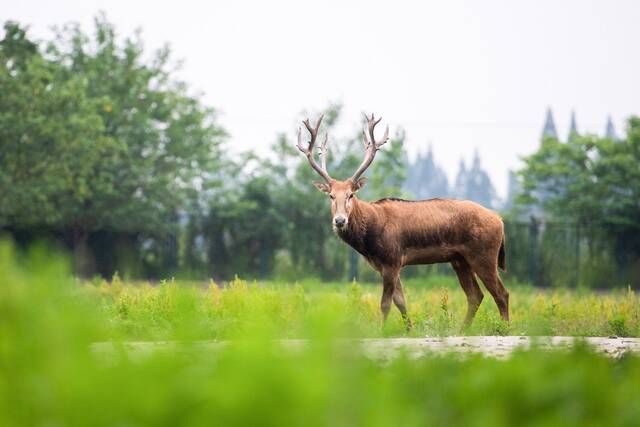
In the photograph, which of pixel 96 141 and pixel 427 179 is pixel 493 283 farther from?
pixel 427 179

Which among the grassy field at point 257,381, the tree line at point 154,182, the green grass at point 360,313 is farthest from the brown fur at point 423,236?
the tree line at point 154,182

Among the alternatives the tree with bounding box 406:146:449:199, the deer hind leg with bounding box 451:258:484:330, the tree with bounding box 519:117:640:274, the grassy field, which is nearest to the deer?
the deer hind leg with bounding box 451:258:484:330

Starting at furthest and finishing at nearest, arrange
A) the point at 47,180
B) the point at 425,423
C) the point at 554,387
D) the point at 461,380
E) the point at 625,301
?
the point at 47,180, the point at 625,301, the point at 461,380, the point at 554,387, the point at 425,423

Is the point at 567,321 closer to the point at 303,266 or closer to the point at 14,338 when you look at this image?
the point at 14,338

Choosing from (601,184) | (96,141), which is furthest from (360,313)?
(601,184)

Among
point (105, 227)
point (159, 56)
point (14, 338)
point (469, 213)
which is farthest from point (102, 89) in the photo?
point (14, 338)

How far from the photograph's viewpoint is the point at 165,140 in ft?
94.1

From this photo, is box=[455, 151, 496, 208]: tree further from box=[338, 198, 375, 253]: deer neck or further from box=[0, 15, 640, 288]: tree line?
box=[338, 198, 375, 253]: deer neck

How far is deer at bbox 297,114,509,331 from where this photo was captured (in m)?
11.2

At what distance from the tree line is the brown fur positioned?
40.3ft

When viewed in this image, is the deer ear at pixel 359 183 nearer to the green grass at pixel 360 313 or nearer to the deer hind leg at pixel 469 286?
the green grass at pixel 360 313

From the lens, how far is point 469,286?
1185 cm

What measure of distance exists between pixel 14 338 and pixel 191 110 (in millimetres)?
27698

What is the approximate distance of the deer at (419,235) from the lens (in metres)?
11.2
